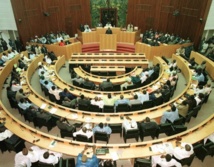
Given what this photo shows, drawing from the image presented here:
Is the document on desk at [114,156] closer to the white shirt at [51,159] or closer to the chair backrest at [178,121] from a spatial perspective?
the white shirt at [51,159]

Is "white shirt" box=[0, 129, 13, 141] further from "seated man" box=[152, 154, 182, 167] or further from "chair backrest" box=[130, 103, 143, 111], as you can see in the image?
"seated man" box=[152, 154, 182, 167]

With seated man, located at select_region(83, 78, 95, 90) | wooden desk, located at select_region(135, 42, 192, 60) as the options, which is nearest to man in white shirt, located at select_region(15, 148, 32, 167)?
seated man, located at select_region(83, 78, 95, 90)

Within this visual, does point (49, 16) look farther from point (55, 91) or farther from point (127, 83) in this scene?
point (127, 83)

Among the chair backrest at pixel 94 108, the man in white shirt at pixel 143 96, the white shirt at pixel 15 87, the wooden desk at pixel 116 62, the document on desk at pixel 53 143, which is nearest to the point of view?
the document on desk at pixel 53 143

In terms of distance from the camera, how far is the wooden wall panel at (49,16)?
16.3 metres

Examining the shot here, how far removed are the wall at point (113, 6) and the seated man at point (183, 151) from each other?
15.2 m

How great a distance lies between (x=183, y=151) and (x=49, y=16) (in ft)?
51.7

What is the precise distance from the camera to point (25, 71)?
12.6 meters

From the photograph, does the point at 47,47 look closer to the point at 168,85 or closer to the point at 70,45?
the point at 70,45

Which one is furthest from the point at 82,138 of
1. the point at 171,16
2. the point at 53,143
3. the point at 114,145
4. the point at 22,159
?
the point at 171,16

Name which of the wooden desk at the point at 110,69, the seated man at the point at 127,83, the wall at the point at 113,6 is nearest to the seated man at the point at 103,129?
the seated man at the point at 127,83

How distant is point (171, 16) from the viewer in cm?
1755

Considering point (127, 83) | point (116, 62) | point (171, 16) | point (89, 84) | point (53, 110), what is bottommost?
point (127, 83)

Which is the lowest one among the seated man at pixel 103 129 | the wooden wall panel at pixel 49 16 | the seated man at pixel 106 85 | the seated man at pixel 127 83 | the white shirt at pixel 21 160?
the seated man at pixel 127 83
